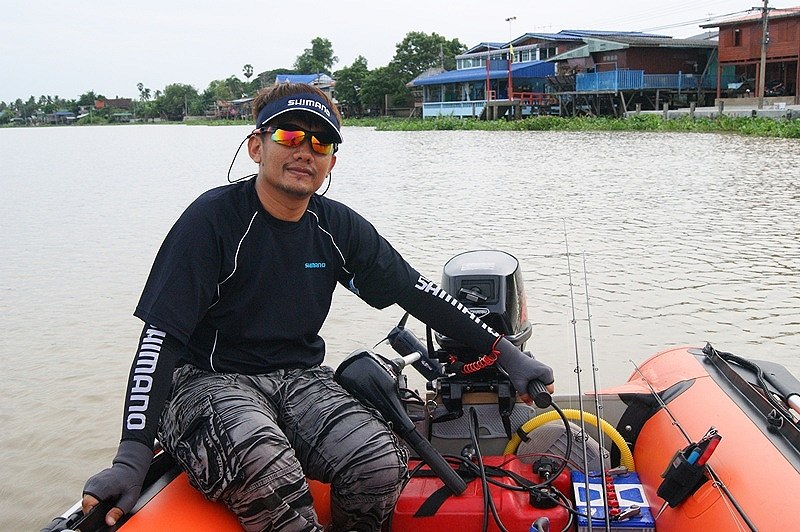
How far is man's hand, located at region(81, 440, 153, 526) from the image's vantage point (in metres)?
1.95

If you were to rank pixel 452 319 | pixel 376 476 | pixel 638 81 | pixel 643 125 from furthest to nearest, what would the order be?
pixel 638 81 < pixel 643 125 < pixel 452 319 < pixel 376 476

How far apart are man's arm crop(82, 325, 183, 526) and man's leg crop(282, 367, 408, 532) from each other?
0.40 metres

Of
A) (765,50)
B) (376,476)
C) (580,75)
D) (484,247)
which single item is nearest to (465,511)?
(376,476)

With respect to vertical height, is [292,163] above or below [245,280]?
above

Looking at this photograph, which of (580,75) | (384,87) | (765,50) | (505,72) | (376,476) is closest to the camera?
(376,476)

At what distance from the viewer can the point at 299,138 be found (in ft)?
8.20

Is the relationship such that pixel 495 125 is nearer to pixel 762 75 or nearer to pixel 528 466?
pixel 762 75

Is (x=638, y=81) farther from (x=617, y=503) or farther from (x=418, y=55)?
(x=617, y=503)

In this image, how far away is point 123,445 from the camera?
6.77 ft

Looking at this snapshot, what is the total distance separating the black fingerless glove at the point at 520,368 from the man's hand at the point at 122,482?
1157mm

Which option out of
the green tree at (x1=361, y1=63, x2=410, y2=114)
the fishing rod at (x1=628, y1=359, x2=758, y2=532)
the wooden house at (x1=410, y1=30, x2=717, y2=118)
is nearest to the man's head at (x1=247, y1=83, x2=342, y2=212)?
the fishing rod at (x1=628, y1=359, x2=758, y2=532)

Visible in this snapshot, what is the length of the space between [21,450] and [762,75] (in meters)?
34.0

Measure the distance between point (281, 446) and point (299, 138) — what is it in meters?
0.92

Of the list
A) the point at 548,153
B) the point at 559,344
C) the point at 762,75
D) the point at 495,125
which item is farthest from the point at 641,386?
the point at 495,125
